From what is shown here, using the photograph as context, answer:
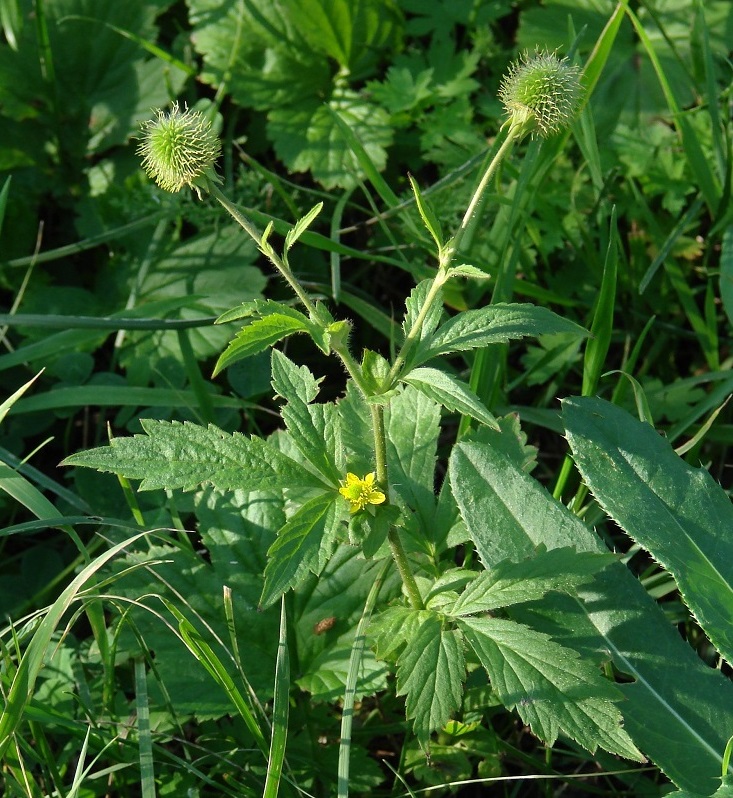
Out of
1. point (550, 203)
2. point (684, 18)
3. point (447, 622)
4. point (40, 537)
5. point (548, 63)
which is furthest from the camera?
point (684, 18)

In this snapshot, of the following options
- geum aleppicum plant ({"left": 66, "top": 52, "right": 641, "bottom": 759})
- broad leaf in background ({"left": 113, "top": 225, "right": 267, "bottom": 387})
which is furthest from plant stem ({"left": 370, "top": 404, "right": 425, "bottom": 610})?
broad leaf in background ({"left": 113, "top": 225, "right": 267, "bottom": 387})

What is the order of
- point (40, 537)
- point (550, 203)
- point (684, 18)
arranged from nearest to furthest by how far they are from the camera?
1. point (40, 537)
2. point (550, 203)
3. point (684, 18)

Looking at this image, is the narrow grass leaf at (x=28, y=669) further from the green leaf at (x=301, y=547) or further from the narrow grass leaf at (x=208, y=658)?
the green leaf at (x=301, y=547)

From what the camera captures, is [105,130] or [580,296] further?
[105,130]

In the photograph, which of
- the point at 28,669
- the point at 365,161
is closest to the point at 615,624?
the point at 28,669

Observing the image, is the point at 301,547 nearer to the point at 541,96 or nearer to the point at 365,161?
the point at 541,96

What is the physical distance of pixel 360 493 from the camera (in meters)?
2.03

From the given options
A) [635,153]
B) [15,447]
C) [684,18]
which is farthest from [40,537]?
[684,18]

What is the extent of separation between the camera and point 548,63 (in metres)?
2.01

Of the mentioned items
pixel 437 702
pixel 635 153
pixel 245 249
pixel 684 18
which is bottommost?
pixel 437 702

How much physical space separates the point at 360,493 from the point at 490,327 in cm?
49

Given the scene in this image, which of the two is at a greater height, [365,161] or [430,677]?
[365,161]

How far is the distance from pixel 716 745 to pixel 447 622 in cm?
71

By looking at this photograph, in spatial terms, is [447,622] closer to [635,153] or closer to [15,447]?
[15,447]
